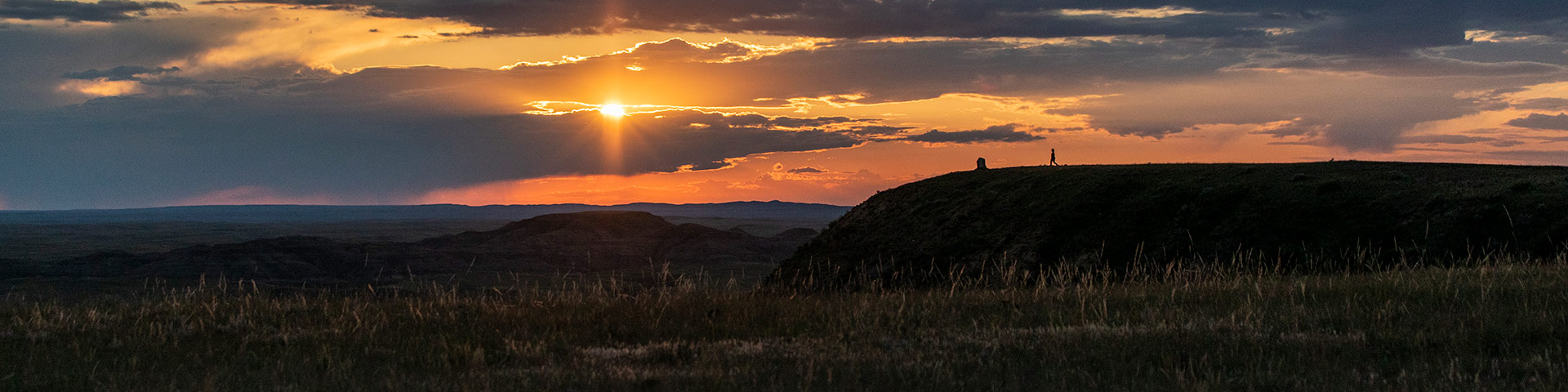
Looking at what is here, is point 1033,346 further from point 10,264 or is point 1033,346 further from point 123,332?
point 10,264

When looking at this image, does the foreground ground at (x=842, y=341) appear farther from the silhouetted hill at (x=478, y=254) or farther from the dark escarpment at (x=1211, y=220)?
the silhouetted hill at (x=478, y=254)

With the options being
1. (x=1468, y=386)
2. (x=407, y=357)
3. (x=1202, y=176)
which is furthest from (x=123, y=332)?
(x=1202, y=176)

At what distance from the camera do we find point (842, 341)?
8.78 meters

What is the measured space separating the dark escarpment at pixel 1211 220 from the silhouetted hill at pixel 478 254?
177ft

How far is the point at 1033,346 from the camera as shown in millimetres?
8164

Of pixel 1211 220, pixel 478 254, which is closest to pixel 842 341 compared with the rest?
pixel 1211 220

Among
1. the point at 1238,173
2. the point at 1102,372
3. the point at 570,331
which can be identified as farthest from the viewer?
the point at 1238,173

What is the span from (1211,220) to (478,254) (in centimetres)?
9314

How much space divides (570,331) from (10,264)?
362 ft

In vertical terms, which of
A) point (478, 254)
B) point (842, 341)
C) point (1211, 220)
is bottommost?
point (478, 254)

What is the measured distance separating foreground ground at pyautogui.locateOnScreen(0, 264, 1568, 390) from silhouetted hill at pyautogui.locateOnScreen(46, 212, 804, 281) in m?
68.5

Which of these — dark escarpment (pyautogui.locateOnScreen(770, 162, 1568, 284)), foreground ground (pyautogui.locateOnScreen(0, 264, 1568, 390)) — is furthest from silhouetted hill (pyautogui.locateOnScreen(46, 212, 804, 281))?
foreground ground (pyautogui.locateOnScreen(0, 264, 1568, 390))

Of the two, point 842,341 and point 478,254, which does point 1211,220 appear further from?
point 478,254

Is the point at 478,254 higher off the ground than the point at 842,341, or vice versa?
the point at 842,341
